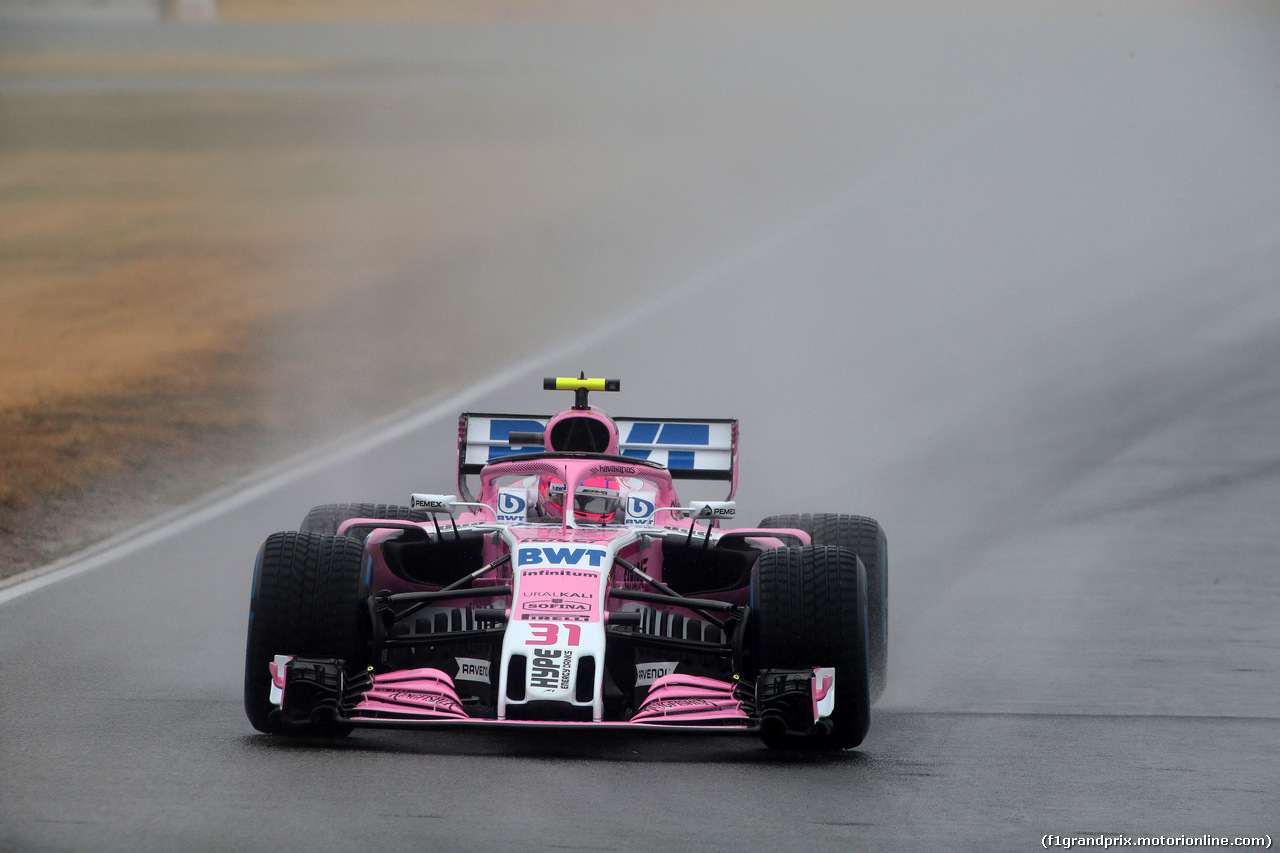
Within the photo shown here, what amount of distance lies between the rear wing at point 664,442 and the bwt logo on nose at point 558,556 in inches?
128

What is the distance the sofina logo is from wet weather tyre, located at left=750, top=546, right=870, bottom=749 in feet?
6.61

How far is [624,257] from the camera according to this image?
36344 mm

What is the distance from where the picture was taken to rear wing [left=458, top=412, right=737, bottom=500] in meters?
13.0

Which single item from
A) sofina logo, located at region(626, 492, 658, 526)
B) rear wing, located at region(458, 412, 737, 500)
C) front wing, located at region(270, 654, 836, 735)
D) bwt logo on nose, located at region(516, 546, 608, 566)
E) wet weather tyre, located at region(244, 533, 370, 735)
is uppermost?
rear wing, located at region(458, 412, 737, 500)

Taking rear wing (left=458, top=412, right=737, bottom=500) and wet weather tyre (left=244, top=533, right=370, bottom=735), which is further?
rear wing (left=458, top=412, right=737, bottom=500)

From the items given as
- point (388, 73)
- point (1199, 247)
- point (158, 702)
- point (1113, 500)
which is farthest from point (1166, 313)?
point (388, 73)

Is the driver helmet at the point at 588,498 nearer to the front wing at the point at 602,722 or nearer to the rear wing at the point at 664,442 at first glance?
the rear wing at the point at 664,442

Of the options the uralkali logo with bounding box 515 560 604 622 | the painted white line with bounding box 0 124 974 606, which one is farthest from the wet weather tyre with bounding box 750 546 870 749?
the painted white line with bounding box 0 124 974 606

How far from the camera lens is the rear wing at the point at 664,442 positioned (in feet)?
42.7

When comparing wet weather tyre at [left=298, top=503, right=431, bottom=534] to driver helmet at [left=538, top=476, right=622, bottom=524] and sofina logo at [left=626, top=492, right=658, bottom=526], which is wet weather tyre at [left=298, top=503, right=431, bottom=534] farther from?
sofina logo at [left=626, top=492, right=658, bottom=526]

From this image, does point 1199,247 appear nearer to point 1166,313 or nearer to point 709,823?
point 1166,313

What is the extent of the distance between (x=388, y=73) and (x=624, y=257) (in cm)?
1264

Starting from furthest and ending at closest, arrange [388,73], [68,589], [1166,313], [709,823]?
[388,73], [1166,313], [68,589], [709,823]

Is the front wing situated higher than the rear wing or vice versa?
the rear wing
